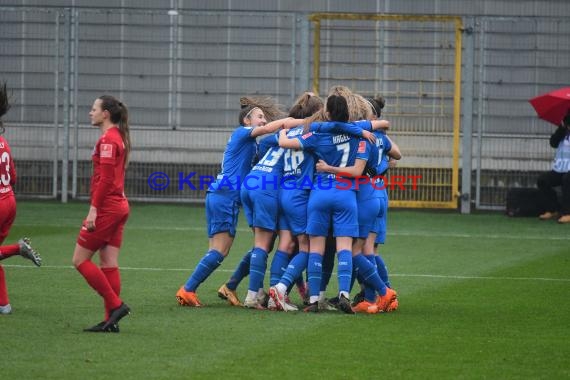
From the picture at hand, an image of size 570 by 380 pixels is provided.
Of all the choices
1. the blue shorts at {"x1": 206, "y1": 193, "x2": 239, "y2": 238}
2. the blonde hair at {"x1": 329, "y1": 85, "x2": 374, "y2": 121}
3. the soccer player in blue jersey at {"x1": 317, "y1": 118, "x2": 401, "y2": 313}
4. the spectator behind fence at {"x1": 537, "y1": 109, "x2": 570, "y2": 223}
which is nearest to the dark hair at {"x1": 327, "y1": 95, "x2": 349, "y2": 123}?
the blonde hair at {"x1": 329, "y1": 85, "x2": 374, "y2": 121}

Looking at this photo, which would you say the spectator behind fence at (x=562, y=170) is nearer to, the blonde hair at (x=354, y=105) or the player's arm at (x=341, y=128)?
the blonde hair at (x=354, y=105)

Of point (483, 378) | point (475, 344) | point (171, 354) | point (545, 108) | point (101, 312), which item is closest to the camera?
point (483, 378)

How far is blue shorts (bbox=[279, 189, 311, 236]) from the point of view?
33.8 feet

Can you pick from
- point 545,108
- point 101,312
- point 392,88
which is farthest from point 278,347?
point 392,88

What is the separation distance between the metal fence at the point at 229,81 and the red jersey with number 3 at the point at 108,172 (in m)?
12.7

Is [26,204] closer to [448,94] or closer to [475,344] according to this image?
[448,94]

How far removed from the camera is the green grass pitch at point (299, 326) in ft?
24.8

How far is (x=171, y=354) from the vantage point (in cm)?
795

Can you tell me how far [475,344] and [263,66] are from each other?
44.9 ft

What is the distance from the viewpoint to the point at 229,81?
71.9ft

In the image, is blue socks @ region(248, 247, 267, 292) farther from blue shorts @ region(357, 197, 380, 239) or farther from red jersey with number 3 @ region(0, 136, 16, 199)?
red jersey with number 3 @ region(0, 136, 16, 199)

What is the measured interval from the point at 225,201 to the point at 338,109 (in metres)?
1.24

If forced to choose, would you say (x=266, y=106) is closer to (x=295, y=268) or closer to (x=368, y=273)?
(x=295, y=268)

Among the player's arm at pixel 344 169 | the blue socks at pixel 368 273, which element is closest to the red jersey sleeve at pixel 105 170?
the player's arm at pixel 344 169
